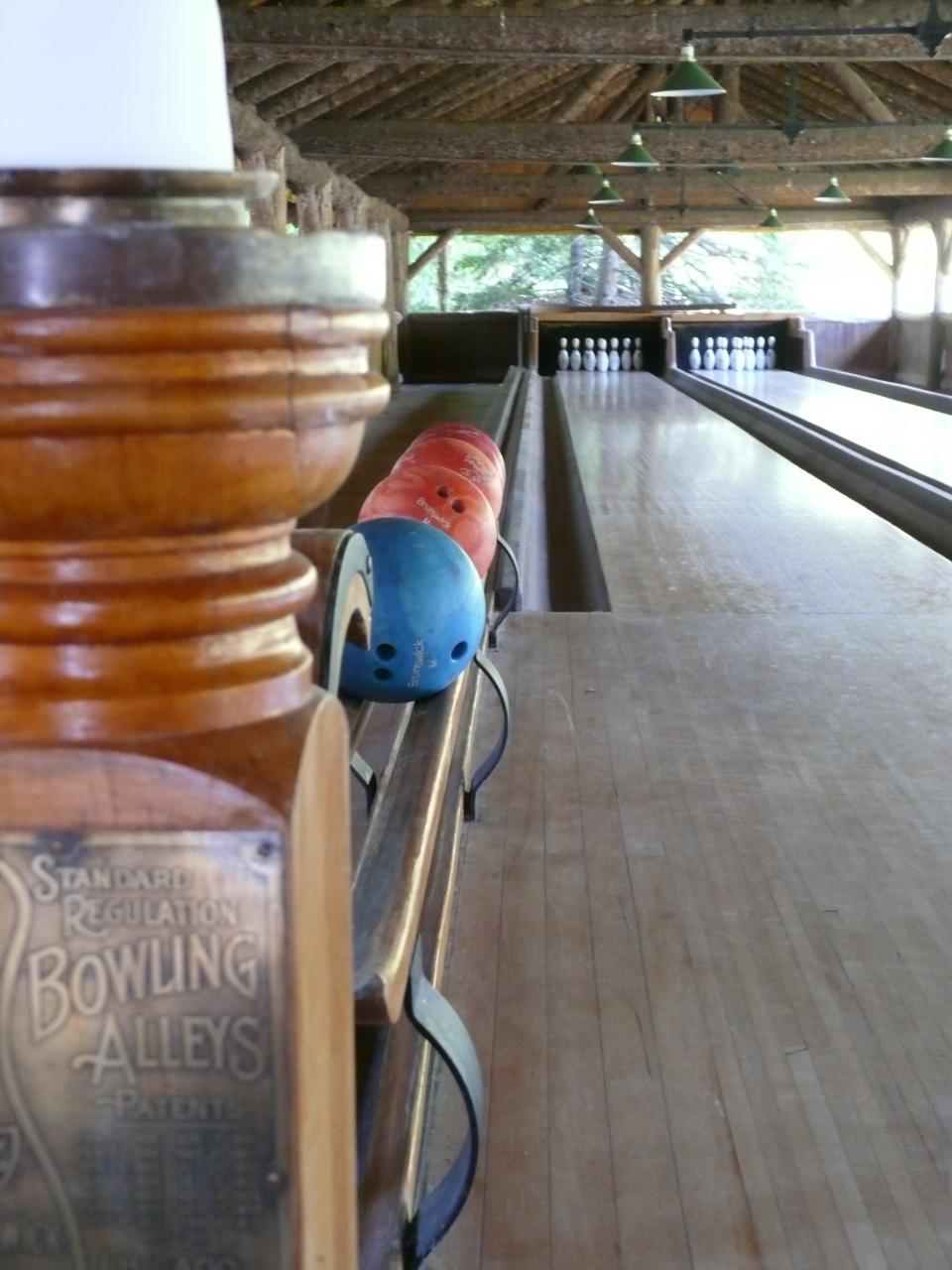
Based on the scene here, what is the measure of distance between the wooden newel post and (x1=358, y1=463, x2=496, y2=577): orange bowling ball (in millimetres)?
1228

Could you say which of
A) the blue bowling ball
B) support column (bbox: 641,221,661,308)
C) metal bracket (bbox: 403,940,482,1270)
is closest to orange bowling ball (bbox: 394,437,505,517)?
the blue bowling ball

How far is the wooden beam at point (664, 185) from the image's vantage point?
439 inches

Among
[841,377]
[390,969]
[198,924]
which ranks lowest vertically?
[841,377]

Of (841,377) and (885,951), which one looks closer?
(885,951)

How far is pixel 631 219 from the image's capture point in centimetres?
1272

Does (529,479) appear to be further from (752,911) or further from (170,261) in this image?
(170,261)

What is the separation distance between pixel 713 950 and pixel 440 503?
728 millimetres

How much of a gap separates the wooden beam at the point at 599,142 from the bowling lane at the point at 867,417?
5.09 ft

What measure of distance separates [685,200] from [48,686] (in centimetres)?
1279

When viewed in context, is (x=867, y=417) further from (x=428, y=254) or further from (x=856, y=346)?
(x=428, y=254)

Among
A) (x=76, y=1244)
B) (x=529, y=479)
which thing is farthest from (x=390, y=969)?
(x=529, y=479)

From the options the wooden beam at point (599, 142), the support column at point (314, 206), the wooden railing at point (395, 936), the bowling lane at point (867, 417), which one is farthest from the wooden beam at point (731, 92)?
the wooden railing at point (395, 936)

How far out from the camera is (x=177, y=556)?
1.38ft

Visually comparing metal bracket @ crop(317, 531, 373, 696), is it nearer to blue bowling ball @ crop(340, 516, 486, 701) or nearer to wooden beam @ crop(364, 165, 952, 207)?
blue bowling ball @ crop(340, 516, 486, 701)
